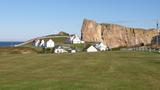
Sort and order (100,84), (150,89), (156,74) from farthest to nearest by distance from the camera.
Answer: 1. (156,74)
2. (100,84)
3. (150,89)

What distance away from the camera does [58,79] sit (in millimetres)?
32781

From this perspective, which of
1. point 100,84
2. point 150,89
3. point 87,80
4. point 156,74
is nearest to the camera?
point 150,89

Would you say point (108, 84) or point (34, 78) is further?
point (34, 78)

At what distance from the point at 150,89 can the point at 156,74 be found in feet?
32.6

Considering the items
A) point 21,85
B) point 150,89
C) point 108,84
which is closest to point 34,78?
point 21,85

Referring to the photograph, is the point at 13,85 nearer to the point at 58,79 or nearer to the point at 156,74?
the point at 58,79

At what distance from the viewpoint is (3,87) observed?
93.2 feet

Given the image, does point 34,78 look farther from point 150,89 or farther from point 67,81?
point 150,89

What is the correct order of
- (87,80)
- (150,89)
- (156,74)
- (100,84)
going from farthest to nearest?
1. (156,74)
2. (87,80)
3. (100,84)
4. (150,89)

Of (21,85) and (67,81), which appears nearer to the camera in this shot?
(21,85)

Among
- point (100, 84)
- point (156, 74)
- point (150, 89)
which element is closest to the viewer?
point (150, 89)

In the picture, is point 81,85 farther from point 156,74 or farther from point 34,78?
point 156,74

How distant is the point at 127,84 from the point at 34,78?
7.95 m

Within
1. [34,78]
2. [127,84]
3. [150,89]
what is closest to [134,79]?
[127,84]
